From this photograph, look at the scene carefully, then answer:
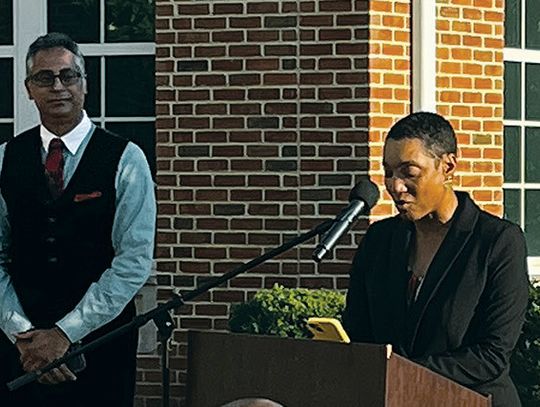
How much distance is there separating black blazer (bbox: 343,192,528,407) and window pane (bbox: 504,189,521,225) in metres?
5.45

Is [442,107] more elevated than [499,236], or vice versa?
[442,107]

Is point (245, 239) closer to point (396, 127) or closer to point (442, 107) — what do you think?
point (442, 107)

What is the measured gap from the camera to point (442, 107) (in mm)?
10586

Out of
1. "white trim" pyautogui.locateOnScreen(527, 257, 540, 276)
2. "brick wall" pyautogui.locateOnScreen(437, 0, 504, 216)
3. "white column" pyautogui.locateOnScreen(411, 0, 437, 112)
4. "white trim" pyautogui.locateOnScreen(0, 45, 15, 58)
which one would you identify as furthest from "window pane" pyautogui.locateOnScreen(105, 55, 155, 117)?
"white trim" pyautogui.locateOnScreen(527, 257, 540, 276)

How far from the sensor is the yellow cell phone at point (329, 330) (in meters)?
5.34

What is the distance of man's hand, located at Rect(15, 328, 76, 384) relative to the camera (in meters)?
6.47

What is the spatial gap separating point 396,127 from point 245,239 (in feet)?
15.0

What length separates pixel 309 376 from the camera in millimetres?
5102

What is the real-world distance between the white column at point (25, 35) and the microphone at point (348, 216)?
5634 millimetres

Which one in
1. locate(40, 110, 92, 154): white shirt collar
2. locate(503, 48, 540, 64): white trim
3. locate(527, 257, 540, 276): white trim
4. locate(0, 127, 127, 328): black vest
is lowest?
locate(527, 257, 540, 276): white trim

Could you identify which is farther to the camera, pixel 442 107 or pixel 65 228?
pixel 442 107

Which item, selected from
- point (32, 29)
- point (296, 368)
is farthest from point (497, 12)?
point (296, 368)

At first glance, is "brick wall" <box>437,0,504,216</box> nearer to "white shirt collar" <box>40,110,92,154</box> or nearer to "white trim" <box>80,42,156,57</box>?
"white trim" <box>80,42,156,57</box>

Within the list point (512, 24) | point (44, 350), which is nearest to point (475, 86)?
point (512, 24)
